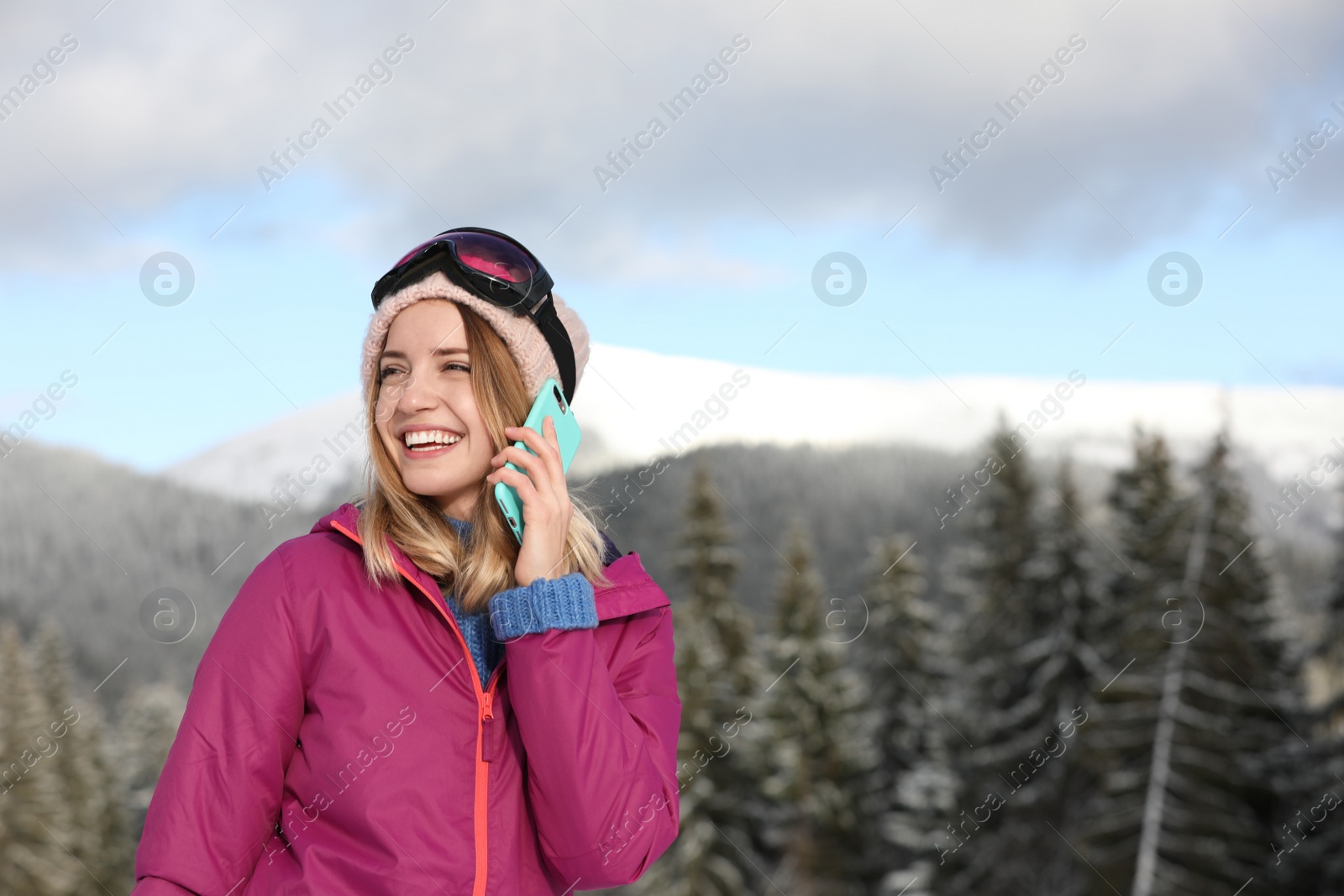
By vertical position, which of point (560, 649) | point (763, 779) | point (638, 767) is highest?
point (560, 649)

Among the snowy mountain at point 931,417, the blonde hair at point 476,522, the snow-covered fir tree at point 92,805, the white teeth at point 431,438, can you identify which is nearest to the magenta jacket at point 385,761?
the blonde hair at point 476,522

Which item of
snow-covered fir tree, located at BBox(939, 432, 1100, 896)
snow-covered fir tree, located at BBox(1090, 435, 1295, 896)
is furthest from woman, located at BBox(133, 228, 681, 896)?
snow-covered fir tree, located at BBox(939, 432, 1100, 896)

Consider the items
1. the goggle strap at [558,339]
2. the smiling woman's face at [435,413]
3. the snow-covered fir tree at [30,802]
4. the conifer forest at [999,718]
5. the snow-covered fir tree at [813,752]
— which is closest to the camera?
the smiling woman's face at [435,413]

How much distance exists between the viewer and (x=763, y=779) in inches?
1253

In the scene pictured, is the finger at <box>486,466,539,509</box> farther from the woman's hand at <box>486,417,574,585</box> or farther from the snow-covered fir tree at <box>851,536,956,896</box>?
the snow-covered fir tree at <box>851,536,956,896</box>

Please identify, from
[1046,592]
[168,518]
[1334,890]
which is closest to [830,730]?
[1046,592]

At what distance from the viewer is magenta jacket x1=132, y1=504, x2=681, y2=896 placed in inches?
88.3

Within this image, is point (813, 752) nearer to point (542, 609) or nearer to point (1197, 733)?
point (1197, 733)

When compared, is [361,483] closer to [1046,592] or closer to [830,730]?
[1046,592]

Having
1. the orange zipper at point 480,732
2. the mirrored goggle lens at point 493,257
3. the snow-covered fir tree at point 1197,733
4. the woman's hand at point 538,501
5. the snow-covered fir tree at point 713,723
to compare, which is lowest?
the snow-covered fir tree at point 1197,733

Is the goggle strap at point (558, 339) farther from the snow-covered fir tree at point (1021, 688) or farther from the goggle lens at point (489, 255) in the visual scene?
the snow-covered fir tree at point (1021, 688)

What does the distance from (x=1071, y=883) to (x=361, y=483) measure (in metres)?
24.6

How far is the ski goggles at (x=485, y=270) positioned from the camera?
106 inches

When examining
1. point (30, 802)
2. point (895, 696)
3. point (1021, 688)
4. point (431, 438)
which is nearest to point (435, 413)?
point (431, 438)
